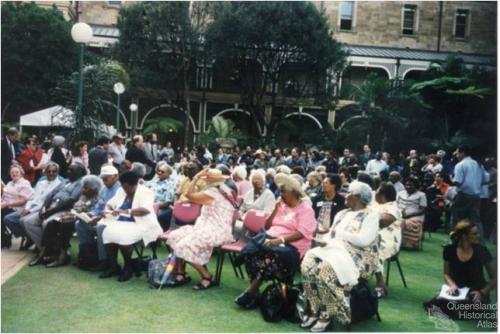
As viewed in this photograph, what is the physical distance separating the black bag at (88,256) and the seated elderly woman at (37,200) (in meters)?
1.10

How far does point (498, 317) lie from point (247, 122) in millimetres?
25133

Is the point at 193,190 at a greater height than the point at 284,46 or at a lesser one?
lesser

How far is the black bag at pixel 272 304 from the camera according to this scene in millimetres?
4949

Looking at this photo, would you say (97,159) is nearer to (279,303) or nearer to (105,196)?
(105,196)

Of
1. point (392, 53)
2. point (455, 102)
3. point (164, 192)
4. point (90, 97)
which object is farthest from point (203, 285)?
point (392, 53)

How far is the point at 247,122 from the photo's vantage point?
29.5m

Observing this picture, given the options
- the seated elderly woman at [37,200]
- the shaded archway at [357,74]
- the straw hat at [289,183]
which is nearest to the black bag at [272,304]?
the straw hat at [289,183]

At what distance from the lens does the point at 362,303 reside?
4934mm

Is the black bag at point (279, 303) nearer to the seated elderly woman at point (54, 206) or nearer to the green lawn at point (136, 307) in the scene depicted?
the green lawn at point (136, 307)

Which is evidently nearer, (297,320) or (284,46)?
(297,320)

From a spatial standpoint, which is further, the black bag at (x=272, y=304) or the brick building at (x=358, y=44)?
the brick building at (x=358, y=44)

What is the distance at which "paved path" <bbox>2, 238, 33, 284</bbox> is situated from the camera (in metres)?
6.29

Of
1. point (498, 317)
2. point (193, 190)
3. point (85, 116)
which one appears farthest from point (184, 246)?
point (85, 116)

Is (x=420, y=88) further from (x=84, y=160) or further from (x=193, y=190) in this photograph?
(x=193, y=190)
